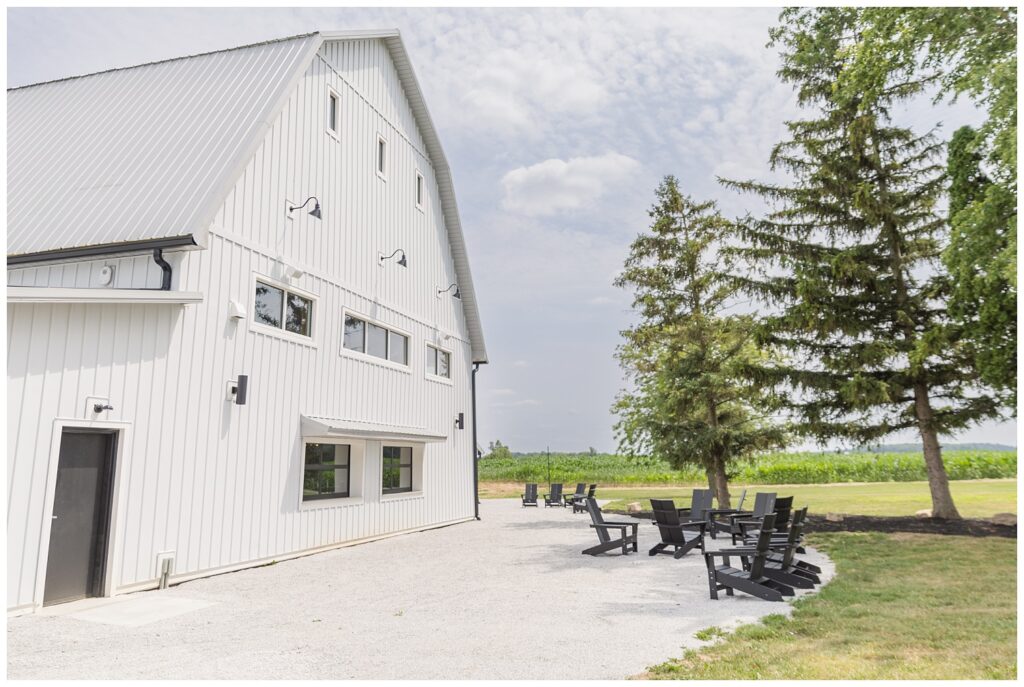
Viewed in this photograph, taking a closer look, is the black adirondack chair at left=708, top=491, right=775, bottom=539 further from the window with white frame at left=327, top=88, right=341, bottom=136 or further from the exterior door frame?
the window with white frame at left=327, top=88, right=341, bottom=136

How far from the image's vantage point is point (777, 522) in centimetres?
1080

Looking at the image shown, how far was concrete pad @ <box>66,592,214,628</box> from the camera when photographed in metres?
6.41

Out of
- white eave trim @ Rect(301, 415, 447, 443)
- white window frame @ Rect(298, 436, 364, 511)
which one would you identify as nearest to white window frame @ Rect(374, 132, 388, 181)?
white eave trim @ Rect(301, 415, 447, 443)

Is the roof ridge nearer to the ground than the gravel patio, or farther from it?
farther from it

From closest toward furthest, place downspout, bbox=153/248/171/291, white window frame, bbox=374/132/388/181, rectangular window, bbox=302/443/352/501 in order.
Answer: downspout, bbox=153/248/171/291, rectangular window, bbox=302/443/352/501, white window frame, bbox=374/132/388/181

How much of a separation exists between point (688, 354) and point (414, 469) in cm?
852

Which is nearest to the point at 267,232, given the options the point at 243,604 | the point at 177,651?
the point at 243,604

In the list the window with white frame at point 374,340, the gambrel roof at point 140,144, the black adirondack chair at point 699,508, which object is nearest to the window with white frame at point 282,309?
the window with white frame at point 374,340

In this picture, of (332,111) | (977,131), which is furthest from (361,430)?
(977,131)

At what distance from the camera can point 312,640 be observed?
18.3 ft

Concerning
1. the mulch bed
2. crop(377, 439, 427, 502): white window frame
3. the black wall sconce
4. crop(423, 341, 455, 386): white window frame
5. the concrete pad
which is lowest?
the mulch bed

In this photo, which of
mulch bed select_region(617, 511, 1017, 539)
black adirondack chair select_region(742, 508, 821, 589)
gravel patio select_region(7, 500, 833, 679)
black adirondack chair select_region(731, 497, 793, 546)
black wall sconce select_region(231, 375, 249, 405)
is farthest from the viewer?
mulch bed select_region(617, 511, 1017, 539)

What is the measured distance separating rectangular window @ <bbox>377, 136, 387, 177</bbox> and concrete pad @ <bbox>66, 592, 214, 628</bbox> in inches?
390

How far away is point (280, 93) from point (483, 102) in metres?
4.19
